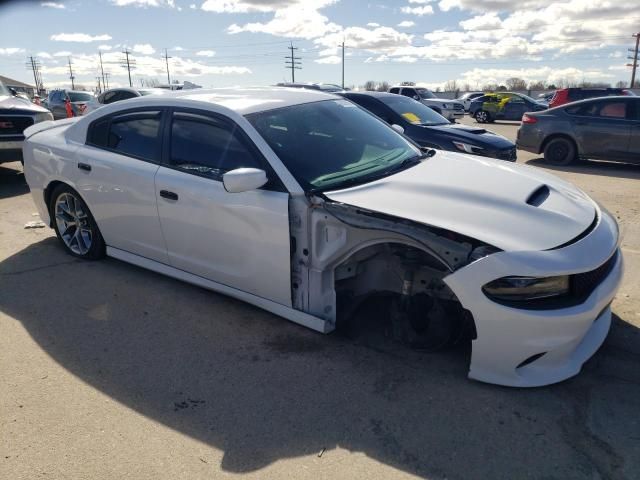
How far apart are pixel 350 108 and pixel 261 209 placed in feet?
5.00

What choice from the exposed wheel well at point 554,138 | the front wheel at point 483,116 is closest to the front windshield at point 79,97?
the front wheel at point 483,116

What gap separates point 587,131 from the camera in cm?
973

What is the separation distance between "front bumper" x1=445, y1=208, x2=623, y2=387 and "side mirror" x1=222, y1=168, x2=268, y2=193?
1.26 m

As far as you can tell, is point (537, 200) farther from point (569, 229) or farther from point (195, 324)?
point (195, 324)

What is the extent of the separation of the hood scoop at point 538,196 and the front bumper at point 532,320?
35 centimetres

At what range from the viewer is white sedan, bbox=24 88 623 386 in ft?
8.35

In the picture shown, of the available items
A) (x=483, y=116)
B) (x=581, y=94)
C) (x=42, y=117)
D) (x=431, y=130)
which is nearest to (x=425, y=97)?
(x=483, y=116)

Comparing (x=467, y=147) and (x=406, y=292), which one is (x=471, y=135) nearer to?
(x=467, y=147)

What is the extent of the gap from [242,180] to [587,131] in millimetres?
9031

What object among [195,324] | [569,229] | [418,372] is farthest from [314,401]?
[569,229]

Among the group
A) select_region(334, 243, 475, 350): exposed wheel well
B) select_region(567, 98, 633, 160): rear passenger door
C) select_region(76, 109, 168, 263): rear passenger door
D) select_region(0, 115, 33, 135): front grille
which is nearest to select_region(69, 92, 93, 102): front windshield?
select_region(0, 115, 33, 135): front grille

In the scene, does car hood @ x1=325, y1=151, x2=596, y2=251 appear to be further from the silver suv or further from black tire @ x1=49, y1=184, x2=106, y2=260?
the silver suv

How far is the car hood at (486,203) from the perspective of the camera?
259 cm

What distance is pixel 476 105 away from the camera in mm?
24953
